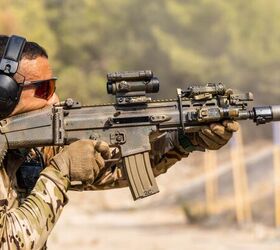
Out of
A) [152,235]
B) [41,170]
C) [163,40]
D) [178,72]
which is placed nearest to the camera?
[41,170]

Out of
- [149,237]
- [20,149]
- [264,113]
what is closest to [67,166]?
[20,149]

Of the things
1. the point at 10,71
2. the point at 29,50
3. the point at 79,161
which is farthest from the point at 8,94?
the point at 79,161

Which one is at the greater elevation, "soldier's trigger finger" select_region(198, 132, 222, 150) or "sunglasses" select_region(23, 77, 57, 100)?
"sunglasses" select_region(23, 77, 57, 100)

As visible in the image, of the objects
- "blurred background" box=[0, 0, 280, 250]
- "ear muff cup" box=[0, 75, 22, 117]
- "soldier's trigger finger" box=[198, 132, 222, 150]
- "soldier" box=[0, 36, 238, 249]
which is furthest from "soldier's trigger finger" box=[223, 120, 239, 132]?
"blurred background" box=[0, 0, 280, 250]

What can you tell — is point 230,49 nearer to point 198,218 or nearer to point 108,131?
point 198,218

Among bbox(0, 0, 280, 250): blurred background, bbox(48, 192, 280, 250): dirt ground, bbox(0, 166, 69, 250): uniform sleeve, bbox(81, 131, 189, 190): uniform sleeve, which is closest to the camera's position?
bbox(0, 166, 69, 250): uniform sleeve

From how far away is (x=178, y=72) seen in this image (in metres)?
38.1

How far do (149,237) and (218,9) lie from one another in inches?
794

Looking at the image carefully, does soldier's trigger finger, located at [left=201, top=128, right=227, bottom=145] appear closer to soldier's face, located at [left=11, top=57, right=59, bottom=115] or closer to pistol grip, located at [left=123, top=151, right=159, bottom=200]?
pistol grip, located at [left=123, top=151, right=159, bottom=200]

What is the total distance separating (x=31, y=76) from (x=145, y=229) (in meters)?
15.2

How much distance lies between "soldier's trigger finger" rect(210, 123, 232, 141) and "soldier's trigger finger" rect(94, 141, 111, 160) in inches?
20.7

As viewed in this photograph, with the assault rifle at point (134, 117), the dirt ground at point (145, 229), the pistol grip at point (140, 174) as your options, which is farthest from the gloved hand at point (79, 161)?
the dirt ground at point (145, 229)

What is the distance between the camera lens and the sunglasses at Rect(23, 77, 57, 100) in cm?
384

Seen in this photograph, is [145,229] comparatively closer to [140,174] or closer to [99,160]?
[140,174]
